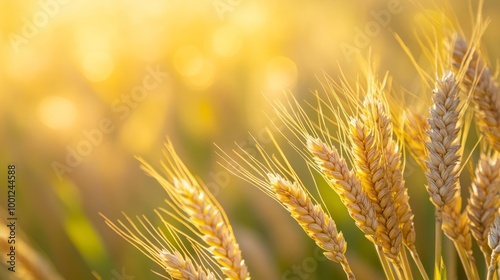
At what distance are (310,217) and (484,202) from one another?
0.29 m

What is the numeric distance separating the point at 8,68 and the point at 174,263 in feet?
4.89

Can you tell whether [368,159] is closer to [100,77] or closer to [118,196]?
[118,196]

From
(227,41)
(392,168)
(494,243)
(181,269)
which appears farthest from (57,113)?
(494,243)

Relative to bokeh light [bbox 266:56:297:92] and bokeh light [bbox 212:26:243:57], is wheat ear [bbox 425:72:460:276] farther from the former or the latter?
bokeh light [bbox 212:26:243:57]

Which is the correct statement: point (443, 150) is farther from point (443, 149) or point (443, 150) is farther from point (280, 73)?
point (280, 73)

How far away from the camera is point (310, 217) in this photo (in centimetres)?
97

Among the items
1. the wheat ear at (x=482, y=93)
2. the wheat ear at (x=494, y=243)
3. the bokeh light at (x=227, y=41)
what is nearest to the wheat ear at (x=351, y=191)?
the wheat ear at (x=494, y=243)

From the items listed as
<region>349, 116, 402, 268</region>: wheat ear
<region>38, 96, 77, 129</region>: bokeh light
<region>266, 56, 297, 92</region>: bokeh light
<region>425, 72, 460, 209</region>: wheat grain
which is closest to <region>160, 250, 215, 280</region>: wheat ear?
<region>349, 116, 402, 268</region>: wheat ear

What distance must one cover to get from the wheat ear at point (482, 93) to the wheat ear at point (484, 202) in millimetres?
106

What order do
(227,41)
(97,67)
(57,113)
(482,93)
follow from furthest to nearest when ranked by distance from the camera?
(227,41) → (97,67) → (57,113) → (482,93)

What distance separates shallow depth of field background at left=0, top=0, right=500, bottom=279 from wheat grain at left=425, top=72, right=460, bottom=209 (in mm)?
623

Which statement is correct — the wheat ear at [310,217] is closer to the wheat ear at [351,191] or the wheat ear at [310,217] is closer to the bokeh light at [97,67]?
the wheat ear at [351,191]

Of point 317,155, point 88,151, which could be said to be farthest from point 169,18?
point 317,155

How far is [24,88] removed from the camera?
2.12 metres
